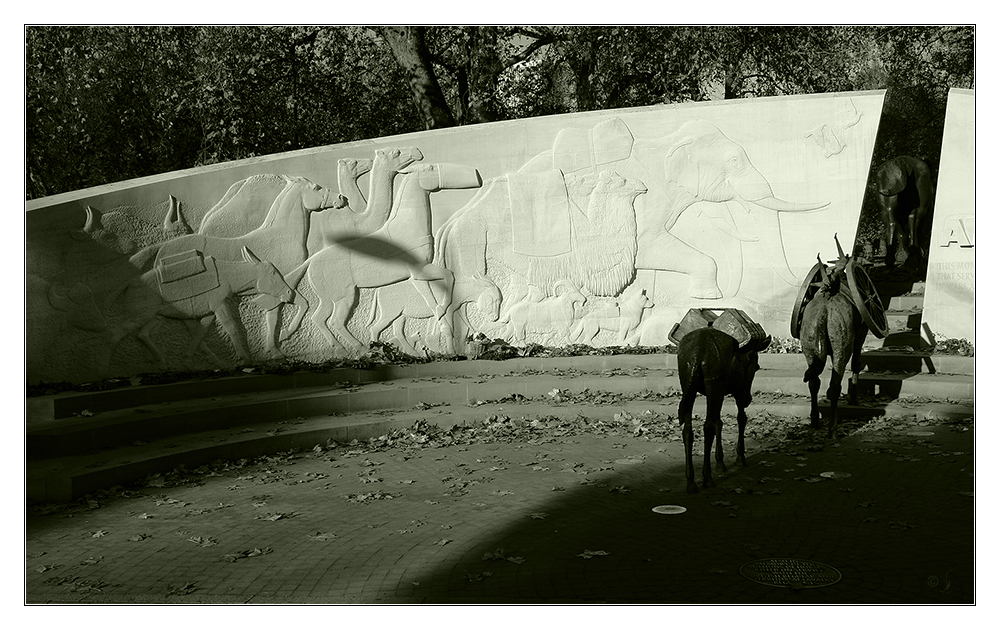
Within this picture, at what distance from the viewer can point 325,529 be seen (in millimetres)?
6652

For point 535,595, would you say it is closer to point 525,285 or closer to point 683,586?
point 683,586

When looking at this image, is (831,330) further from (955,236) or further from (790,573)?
(790,573)

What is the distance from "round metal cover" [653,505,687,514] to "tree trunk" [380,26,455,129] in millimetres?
13398

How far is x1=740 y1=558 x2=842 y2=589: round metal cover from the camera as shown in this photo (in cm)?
525

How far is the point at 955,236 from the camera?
12602 millimetres

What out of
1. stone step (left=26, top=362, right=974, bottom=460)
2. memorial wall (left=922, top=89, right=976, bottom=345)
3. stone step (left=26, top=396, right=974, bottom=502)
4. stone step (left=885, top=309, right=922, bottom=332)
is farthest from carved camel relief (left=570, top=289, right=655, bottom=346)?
memorial wall (left=922, top=89, right=976, bottom=345)

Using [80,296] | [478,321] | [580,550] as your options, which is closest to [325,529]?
[580,550]

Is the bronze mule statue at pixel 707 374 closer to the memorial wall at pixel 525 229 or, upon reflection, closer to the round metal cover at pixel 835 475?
the round metal cover at pixel 835 475

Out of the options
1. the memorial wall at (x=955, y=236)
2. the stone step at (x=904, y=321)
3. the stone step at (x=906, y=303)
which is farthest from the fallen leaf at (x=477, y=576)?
the stone step at (x=906, y=303)

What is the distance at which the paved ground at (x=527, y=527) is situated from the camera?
5328 mm

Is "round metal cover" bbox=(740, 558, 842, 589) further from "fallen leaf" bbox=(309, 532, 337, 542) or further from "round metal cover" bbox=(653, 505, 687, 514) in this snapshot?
"fallen leaf" bbox=(309, 532, 337, 542)

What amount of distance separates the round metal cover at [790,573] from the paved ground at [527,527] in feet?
0.22

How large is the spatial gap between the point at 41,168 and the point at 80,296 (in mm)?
12135

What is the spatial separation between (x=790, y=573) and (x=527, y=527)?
1.96 m
